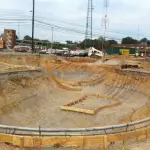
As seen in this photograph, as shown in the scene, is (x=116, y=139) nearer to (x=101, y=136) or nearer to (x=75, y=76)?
(x=101, y=136)

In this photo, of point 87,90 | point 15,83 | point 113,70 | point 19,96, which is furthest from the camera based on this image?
point 113,70

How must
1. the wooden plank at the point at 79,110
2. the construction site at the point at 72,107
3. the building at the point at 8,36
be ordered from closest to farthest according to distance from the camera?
the construction site at the point at 72,107 < the wooden plank at the point at 79,110 < the building at the point at 8,36

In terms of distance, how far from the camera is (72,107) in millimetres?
20047

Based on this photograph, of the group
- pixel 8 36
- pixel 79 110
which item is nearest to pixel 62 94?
A: pixel 79 110

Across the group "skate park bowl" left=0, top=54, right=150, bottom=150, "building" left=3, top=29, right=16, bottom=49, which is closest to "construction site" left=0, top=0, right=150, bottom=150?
"skate park bowl" left=0, top=54, right=150, bottom=150

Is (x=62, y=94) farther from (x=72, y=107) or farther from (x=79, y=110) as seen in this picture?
(x=79, y=110)

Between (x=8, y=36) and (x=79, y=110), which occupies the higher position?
(x=8, y=36)

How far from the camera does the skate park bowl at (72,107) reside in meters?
10.2

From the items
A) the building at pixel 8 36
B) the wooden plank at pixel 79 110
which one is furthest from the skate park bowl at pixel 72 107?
the building at pixel 8 36

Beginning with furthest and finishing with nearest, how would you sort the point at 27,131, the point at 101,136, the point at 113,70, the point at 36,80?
the point at 113,70, the point at 36,80, the point at 27,131, the point at 101,136

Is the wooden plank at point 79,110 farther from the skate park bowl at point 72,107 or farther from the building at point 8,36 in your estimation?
the building at point 8,36

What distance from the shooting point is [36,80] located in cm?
2484

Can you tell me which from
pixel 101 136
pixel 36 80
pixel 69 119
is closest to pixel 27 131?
pixel 101 136

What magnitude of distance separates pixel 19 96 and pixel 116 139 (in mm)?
11379
